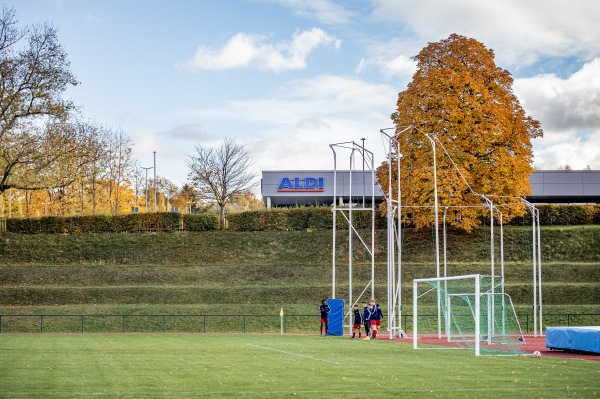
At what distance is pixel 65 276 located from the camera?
53.1m

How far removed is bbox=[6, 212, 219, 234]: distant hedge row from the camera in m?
64.3

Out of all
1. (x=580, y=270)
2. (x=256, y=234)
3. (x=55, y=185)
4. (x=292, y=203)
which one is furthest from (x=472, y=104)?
(x=292, y=203)

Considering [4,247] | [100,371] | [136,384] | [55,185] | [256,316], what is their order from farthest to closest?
[4,247], [55,185], [256,316], [100,371], [136,384]

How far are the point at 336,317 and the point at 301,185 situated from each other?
38.6m

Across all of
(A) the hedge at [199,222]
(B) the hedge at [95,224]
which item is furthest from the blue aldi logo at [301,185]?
(B) the hedge at [95,224]

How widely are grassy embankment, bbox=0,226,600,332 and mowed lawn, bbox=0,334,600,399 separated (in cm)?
1994

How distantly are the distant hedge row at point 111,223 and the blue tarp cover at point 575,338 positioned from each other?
131 ft

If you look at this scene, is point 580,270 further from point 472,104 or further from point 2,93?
point 2,93

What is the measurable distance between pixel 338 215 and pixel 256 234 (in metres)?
6.41

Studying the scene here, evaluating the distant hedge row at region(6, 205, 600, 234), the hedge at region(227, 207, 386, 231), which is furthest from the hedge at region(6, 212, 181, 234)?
the hedge at region(227, 207, 386, 231)

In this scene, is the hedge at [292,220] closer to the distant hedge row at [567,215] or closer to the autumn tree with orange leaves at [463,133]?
the autumn tree with orange leaves at [463,133]

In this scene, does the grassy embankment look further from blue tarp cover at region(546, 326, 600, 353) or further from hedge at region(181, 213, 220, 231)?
blue tarp cover at region(546, 326, 600, 353)

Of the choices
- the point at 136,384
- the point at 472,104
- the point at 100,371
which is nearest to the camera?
the point at 136,384

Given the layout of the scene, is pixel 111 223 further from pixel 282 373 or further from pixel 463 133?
pixel 282 373
